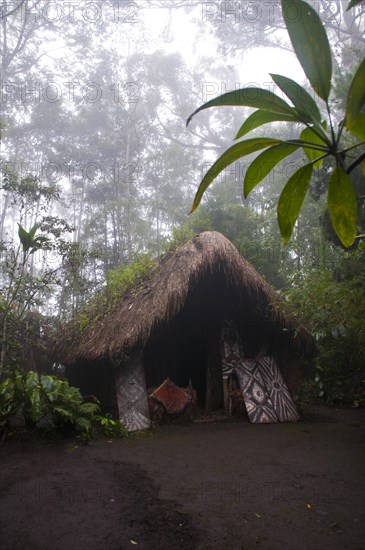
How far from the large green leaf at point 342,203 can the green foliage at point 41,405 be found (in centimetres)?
423

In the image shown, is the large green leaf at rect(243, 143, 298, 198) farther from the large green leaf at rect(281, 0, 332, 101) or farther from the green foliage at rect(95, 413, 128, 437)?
the green foliage at rect(95, 413, 128, 437)

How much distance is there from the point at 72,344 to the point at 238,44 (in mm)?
14192

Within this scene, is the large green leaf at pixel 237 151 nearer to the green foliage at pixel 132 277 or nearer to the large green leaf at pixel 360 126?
the large green leaf at pixel 360 126

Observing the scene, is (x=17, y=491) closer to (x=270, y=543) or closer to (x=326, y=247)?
(x=270, y=543)

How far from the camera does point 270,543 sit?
219cm

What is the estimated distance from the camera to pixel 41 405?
453 cm

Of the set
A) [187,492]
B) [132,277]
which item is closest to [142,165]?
[132,277]

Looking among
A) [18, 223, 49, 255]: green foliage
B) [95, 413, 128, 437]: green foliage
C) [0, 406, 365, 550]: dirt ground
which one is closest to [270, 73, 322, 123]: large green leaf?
[0, 406, 365, 550]: dirt ground

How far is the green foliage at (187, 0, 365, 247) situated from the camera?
907 mm

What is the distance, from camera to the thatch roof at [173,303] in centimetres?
548

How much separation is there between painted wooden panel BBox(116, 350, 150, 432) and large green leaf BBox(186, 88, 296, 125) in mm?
5005

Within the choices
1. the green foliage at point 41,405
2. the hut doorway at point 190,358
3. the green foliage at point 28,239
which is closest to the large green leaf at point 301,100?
the green foliage at point 41,405

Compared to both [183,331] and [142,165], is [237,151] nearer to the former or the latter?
[183,331]

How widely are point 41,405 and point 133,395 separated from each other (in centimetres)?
138
